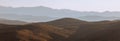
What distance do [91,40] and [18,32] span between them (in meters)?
14.4

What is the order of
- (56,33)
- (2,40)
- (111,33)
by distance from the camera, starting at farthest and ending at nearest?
(56,33) < (111,33) < (2,40)

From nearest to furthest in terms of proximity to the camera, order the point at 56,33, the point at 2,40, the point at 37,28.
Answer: the point at 2,40 < the point at 56,33 < the point at 37,28

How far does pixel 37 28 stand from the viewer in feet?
187

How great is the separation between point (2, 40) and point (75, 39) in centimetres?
1402

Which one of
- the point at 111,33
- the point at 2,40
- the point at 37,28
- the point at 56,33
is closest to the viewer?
the point at 2,40

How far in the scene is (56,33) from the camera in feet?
175

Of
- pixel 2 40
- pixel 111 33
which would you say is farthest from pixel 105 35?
pixel 2 40

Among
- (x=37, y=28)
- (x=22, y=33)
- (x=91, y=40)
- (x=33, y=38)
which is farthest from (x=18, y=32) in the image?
(x=91, y=40)

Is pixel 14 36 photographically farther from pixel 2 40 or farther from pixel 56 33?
pixel 56 33

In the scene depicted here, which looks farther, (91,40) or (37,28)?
(37,28)

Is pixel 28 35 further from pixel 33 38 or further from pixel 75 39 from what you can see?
pixel 75 39

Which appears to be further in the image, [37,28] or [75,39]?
[37,28]

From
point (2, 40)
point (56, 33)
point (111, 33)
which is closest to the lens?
point (2, 40)

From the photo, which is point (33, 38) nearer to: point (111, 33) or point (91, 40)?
point (91, 40)
